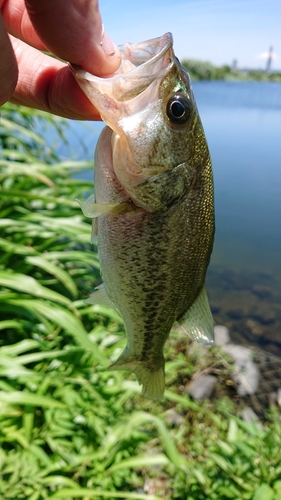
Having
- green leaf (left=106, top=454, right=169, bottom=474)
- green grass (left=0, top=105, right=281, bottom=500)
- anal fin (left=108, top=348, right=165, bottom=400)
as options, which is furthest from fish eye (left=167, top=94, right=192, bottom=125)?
green leaf (left=106, top=454, right=169, bottom=474)

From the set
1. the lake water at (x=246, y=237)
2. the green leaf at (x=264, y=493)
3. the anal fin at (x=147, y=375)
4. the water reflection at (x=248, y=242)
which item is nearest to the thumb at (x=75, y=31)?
the anal fin at (x=147, y=375)

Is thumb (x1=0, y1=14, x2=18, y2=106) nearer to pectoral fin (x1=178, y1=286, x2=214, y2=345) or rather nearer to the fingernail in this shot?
the fingernail

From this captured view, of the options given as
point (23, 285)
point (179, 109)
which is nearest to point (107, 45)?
→ point (179, 109)

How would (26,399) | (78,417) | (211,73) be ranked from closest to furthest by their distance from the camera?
(26,399) → (78,417) → (211,73)

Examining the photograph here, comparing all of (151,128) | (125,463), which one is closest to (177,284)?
(151,128)

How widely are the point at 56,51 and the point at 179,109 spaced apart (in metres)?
0.45

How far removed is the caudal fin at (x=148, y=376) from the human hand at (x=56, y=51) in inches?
41.8

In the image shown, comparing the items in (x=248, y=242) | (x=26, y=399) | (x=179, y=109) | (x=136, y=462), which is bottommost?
(x=248, y=242)

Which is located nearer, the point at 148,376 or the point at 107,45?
the point at 107,45

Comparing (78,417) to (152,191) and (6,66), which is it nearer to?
(152,191)

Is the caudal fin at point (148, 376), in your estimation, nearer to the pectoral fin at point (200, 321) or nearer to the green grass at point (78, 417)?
the pectoral fin at point (200, 321)

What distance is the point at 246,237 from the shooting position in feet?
30.6

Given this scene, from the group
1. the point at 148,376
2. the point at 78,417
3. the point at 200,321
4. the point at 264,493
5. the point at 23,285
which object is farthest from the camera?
the point at 23,285

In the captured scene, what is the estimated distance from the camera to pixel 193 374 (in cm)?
457
